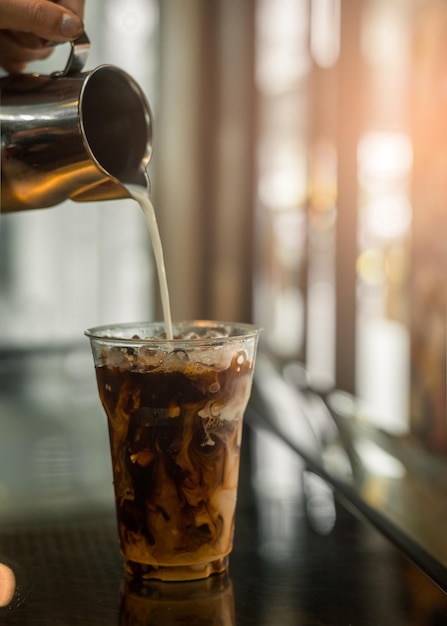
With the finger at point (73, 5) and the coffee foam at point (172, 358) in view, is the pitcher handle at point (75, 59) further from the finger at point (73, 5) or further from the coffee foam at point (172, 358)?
the coffee foam at point (172, 358)

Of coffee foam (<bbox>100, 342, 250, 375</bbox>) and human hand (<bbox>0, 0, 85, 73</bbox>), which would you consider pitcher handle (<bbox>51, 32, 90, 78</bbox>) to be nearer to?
human hand (<bbox>0, 0, 85, 73</bbox>)

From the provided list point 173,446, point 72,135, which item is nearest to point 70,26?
point 72,135

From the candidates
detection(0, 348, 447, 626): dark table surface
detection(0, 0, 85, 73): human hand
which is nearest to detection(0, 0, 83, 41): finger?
detection(0, 0, 85, 73): human hand

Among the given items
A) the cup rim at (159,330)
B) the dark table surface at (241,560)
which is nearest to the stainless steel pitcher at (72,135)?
the cup rim at (159,330)

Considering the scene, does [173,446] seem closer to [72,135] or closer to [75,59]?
[72,135]

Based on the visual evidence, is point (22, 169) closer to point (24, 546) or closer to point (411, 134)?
point (24, 546)

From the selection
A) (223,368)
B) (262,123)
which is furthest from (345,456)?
(262,123)
